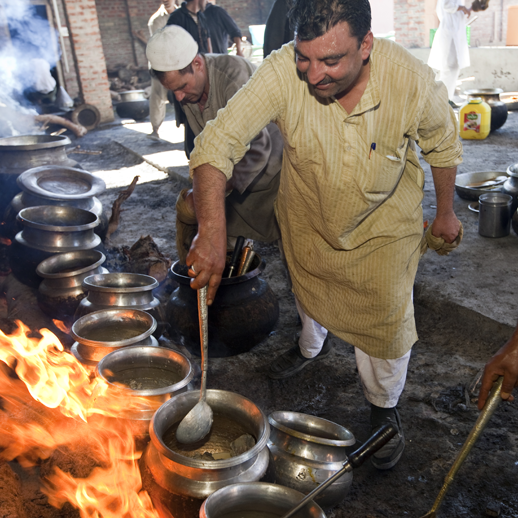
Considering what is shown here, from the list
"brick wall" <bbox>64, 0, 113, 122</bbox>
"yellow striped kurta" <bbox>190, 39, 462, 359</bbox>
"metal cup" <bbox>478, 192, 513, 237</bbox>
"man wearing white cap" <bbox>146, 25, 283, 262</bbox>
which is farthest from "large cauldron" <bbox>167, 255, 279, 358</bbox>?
"brick wall" <bbox>64, 0, 113, 122</bbox>

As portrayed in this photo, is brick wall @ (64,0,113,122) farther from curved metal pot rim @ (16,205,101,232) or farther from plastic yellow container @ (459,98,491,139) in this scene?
Answer: curved metal pot rim @ (16,205,101,232)

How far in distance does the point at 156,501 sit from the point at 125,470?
304 millimetres

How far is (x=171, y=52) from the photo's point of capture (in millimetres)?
3389

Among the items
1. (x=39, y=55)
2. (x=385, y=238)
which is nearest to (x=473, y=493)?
(x=385, y=238)

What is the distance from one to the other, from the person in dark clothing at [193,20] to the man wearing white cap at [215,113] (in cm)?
349

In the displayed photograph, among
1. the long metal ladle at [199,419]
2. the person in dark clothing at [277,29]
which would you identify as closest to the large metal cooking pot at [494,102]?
the person in dark clothing at [277,29]

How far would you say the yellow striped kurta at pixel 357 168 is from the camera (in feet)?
7.68

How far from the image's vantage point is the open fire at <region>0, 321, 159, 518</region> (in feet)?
7.14

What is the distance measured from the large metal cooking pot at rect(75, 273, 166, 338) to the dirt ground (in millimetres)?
715

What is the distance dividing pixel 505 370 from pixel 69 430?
189 centimetres

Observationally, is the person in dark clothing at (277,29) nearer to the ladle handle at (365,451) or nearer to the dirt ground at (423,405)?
the dirt ground at (423,405)

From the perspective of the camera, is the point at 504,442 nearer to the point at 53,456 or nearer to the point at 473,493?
the point at 473,493

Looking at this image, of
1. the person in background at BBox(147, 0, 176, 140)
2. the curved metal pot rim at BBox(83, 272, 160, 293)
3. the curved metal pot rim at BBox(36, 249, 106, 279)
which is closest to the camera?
the curved metal pot rim at BBox(83, 272, 160, 293)

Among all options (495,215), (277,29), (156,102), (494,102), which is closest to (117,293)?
(495,215)
